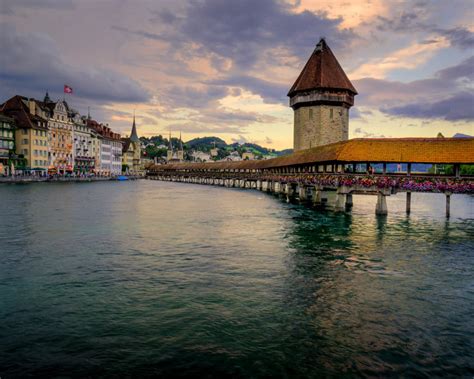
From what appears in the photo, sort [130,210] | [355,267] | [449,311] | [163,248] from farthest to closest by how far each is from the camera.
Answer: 1. [130,210]
2. [163,248]
3. [355,267]
4. [449,311]

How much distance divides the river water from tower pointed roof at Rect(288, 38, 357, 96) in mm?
43471

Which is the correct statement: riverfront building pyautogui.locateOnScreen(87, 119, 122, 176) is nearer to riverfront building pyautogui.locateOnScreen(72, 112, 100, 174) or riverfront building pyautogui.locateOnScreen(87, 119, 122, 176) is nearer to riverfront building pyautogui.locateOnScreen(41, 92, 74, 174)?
riverfront building pyautogui.locateOnScreen(72, 112, 100, 174)

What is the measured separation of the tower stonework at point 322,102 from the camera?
198 feet

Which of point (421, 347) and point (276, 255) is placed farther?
point (276, 255)

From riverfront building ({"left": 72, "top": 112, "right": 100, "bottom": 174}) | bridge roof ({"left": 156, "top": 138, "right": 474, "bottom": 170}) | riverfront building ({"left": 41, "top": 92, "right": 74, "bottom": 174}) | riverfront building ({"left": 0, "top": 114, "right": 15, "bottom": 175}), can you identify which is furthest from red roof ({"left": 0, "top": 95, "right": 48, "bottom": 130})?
bridge roof ({"left": 156, "top": 138, "right": 474, "bottom": 170})

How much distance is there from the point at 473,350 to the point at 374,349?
1.87 meters

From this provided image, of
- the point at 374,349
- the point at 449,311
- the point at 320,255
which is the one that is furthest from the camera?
the point at 320,255

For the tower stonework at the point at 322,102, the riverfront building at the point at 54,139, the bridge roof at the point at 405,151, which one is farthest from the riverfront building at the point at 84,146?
the bridge roof at the point at 405,151

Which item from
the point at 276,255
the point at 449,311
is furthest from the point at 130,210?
the point at 449,311

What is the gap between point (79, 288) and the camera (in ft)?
37.3

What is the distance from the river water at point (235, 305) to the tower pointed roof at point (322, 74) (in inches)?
1711

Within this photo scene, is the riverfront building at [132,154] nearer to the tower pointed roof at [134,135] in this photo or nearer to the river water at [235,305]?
the tower pointed roof at [134,135]

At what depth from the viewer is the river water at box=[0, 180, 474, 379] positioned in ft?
23.9

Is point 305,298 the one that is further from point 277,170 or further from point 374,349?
point 277,170
